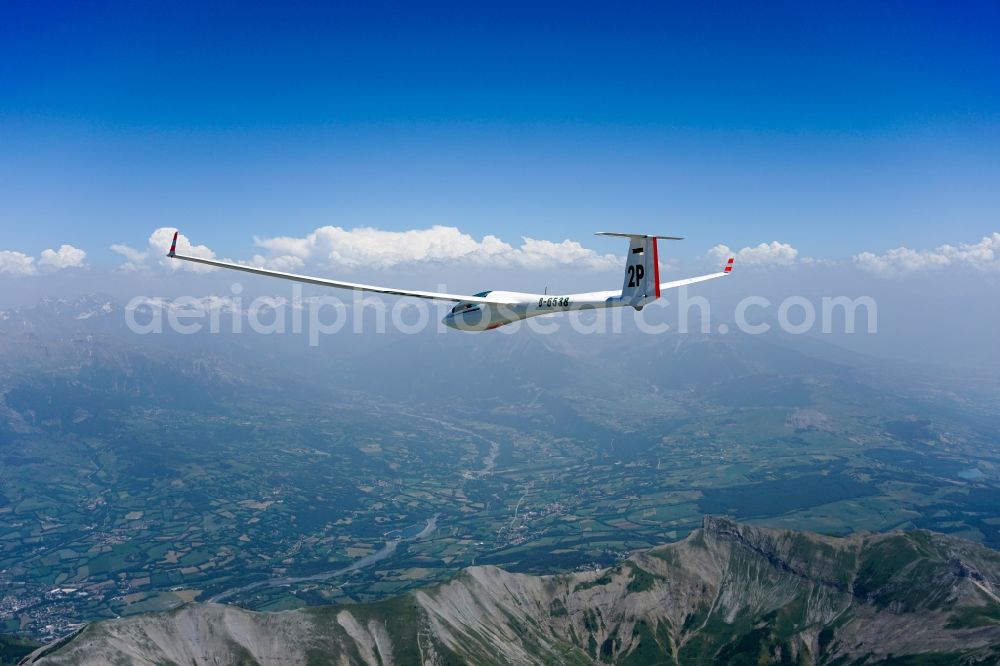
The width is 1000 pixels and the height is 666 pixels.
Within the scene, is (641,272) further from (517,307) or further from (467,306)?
(467,306)

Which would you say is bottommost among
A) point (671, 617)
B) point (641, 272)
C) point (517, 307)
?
point (671, 617)

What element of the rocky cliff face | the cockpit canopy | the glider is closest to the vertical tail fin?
the glider

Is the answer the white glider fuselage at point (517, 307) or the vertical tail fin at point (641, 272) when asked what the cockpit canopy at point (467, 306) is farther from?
the vertical tail fin at point (641, 272)

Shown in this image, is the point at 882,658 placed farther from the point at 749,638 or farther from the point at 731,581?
the point at 731,581

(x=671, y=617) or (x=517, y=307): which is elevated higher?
(x=517, y=307)

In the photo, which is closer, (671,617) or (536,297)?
(536,297)

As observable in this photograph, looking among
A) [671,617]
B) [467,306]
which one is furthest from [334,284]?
[671,617]

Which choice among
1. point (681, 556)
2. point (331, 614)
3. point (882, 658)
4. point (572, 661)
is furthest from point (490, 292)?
point (681, 556)
